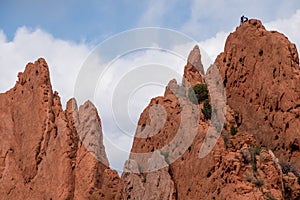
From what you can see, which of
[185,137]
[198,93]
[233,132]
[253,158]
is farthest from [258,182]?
[198,93]

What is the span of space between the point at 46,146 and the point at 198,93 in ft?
61.2

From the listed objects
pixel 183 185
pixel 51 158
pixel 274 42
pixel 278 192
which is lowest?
pixel 278 192

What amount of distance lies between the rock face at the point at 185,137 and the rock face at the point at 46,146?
110 mm

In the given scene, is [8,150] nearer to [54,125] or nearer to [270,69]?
[54,125]

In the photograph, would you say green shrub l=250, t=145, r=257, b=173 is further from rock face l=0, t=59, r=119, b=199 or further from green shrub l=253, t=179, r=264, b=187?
rock face l=0, t=59, r=119, b=199

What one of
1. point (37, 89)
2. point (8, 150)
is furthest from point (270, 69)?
point (8, 150)

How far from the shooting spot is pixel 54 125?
6875 cm

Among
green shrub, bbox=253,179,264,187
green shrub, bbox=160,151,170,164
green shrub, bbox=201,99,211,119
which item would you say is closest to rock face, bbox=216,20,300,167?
green shrub, bbox=201,99,211,119

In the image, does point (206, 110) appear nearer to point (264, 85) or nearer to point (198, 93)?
point (198, 93)

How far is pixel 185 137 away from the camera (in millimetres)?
51281

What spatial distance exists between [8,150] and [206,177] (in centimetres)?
3162

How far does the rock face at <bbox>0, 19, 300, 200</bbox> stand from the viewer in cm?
4644

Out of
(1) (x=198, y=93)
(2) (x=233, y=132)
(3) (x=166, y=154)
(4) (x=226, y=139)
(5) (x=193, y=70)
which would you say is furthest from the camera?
(5) (x=193, y=70)

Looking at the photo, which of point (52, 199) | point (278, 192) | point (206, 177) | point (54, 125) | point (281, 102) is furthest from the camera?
point (54, 125)
